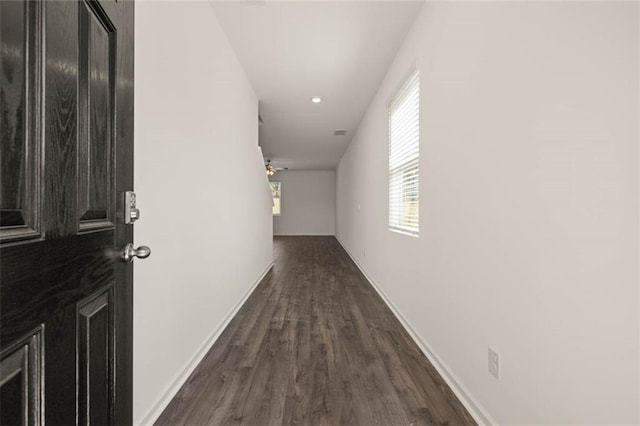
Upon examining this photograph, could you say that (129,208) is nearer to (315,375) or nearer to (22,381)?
(22,381)

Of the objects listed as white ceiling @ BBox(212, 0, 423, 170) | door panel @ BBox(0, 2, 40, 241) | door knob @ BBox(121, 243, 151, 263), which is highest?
white ceiling @ BBox(212, 0, 423, 170)

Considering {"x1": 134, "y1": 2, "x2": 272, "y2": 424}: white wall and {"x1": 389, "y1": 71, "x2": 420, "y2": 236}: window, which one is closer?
{"x1": 134, "y1": 2, "x2": 272, "y2": 424}: white wall

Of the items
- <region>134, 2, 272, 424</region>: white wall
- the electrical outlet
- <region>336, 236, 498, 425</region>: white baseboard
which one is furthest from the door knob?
<region>336, 236, 498, 425</region>: white baseboard

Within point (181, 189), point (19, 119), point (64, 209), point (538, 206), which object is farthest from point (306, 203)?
point (19, 119)

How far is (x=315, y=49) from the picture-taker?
3.04 m

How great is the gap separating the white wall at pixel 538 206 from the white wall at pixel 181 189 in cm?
164

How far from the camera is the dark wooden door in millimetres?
529

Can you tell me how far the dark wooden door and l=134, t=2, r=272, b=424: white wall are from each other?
59 cm

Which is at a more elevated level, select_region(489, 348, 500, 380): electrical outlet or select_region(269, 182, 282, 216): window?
select_region(269, 182, 282, 216): window

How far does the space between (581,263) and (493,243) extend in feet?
1.53

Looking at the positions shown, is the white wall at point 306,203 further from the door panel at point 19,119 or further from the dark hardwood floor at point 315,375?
the door panel at point 19,119

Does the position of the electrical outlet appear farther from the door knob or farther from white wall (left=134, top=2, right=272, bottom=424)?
white wall (left=134, top=2, right=272, bottom=424)

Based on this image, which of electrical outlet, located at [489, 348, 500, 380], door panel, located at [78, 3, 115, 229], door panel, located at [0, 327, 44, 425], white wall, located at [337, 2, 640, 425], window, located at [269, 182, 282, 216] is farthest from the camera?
window, located at [269, 182, 282, 216]

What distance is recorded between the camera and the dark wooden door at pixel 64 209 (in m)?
0.53
